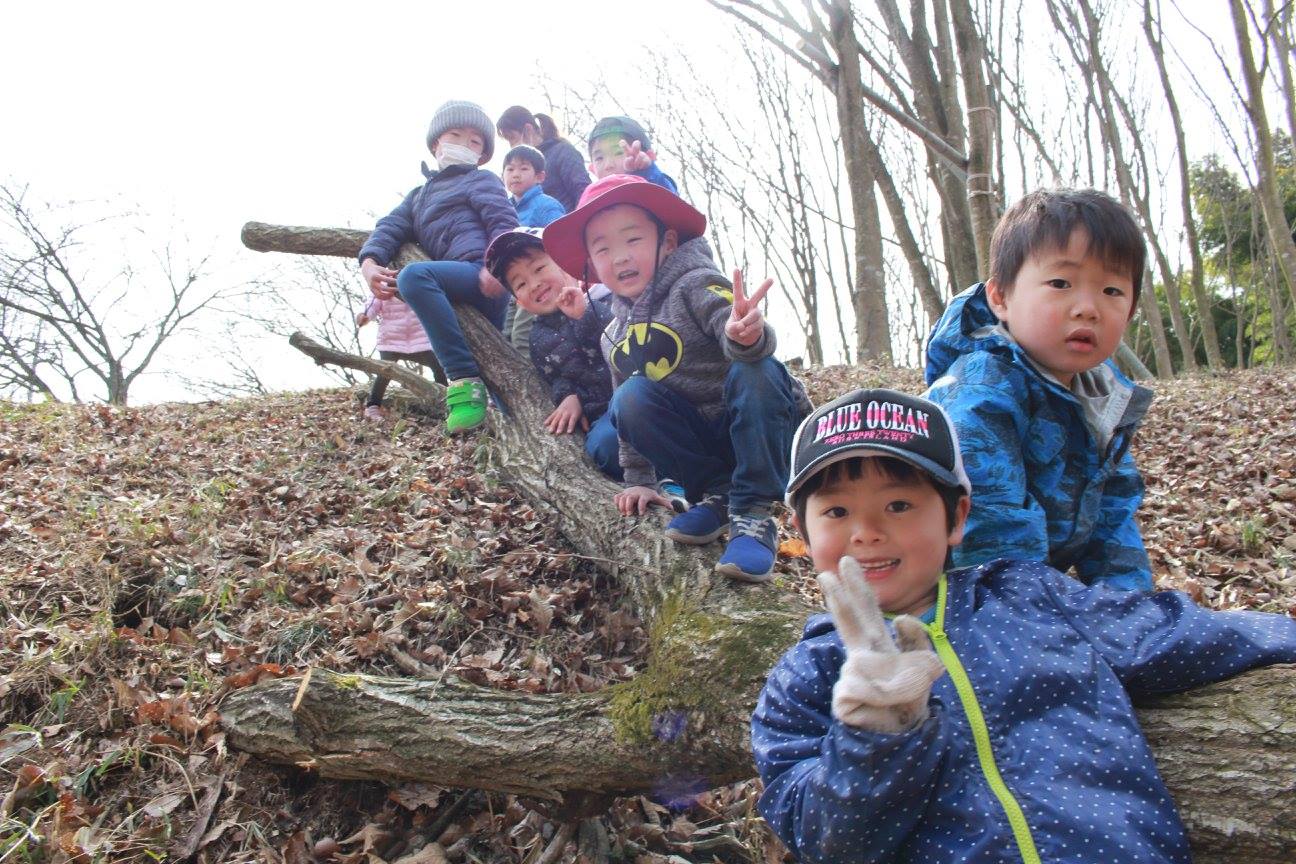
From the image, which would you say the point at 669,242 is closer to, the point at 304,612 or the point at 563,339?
the point at 563,339

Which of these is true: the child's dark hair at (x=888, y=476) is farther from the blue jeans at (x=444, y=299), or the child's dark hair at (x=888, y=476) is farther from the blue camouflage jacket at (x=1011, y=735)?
the blue jeans at (x=444, y=299)

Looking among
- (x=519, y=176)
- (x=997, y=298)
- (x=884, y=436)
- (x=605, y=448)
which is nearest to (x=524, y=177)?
(x=519, y=176)

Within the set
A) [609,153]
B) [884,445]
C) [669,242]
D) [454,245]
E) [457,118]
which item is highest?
[457,118]

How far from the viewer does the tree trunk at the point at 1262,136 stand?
8.05m

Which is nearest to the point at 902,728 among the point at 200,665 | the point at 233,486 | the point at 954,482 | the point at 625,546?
the point at 954,482

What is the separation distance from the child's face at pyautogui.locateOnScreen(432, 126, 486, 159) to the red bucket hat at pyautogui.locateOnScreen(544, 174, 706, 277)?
2.13m

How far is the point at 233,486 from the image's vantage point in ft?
15.3

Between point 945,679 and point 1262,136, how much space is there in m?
9.31

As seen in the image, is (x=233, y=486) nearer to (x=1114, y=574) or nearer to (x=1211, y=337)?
(x=1114, y=574)

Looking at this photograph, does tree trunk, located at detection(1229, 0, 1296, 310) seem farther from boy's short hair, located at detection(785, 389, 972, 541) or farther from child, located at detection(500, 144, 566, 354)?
boy's short hair, located at detection(785, 389, 972, 541)

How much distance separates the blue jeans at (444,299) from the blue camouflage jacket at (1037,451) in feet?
10.5

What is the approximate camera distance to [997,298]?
2039mm

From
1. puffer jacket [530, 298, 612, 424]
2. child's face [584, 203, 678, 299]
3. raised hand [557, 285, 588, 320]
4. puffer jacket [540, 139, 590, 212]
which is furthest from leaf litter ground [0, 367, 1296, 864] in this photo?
puffer jacket [540, 139, 590, 212]

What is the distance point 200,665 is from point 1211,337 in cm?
1423
